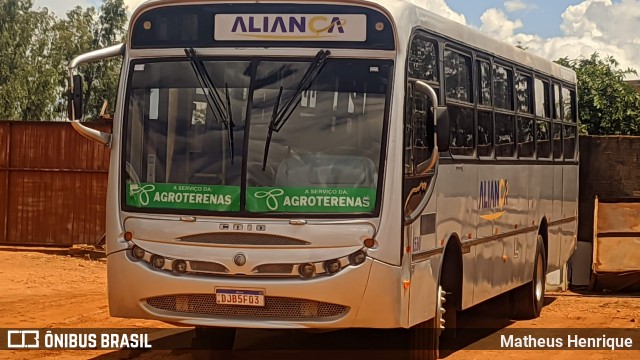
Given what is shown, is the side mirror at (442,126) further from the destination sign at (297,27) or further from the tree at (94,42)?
the tree at (94,42)

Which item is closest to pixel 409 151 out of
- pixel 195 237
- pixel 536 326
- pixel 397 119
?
pixel 397 119

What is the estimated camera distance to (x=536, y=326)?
15.9 m

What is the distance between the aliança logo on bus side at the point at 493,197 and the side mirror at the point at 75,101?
4.68 m

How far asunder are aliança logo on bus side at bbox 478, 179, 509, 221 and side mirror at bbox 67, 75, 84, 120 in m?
4.68

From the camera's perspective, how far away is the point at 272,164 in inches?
396

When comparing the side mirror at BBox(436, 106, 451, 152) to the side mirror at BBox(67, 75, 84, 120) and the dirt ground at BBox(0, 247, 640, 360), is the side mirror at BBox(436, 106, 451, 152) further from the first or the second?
the side mirror at BBox(67, 75, 84, 120)

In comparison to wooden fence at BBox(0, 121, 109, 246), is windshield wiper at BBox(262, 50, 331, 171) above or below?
above

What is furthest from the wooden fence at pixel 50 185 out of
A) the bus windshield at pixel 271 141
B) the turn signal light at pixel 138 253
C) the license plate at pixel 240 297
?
the license plate at pixel 240 297

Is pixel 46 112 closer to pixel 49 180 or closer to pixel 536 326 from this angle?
pixel 49 180

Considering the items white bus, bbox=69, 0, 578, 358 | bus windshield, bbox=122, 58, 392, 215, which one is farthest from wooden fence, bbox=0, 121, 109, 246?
bus windshield, bbox=122, 58, 392, 215

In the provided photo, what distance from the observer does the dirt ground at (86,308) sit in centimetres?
1274

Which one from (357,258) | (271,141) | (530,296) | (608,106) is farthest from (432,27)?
(608,106)

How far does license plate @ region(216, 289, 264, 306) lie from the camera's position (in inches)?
392

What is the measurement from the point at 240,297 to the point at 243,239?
18.6 inches
